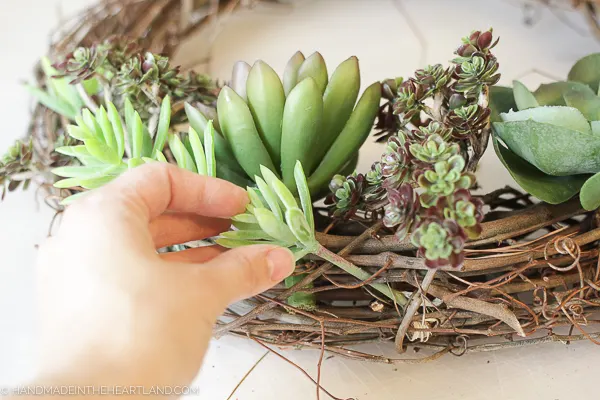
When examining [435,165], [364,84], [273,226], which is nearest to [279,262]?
[273,226]

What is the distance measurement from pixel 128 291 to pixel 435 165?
23cm

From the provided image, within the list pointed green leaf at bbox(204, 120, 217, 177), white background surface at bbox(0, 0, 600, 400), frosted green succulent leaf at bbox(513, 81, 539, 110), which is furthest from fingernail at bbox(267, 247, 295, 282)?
frosted green succulent leaf at bbox(513, 81, 539, 110)

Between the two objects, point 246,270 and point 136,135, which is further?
point 136,135

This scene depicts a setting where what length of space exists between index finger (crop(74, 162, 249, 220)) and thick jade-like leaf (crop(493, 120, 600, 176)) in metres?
0.26

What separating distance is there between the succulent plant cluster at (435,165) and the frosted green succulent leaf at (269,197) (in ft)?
0.25

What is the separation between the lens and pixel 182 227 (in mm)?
502

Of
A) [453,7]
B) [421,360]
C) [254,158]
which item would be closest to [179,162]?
[254,158]

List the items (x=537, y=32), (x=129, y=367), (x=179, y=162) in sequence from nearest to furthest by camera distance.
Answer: (x=129, y=367), (x=179, y=162), (x=537, y=32)

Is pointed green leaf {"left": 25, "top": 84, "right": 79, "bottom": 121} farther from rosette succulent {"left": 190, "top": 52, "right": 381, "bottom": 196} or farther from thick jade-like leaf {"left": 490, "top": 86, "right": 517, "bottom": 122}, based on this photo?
thick jade-like leaf {"left": 490, "top": 86, "right": 517, "bottom": 122}

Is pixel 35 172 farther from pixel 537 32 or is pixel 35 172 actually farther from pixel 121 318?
pixel 537 32

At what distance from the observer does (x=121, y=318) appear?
343mm

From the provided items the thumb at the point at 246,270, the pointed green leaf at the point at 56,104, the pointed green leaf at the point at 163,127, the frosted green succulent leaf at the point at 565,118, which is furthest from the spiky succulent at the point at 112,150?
the frosted green succulent leaf at the point at 565,118

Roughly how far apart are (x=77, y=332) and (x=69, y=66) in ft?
1.28

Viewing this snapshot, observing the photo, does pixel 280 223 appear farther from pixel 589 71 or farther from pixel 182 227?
pixel 589 71
